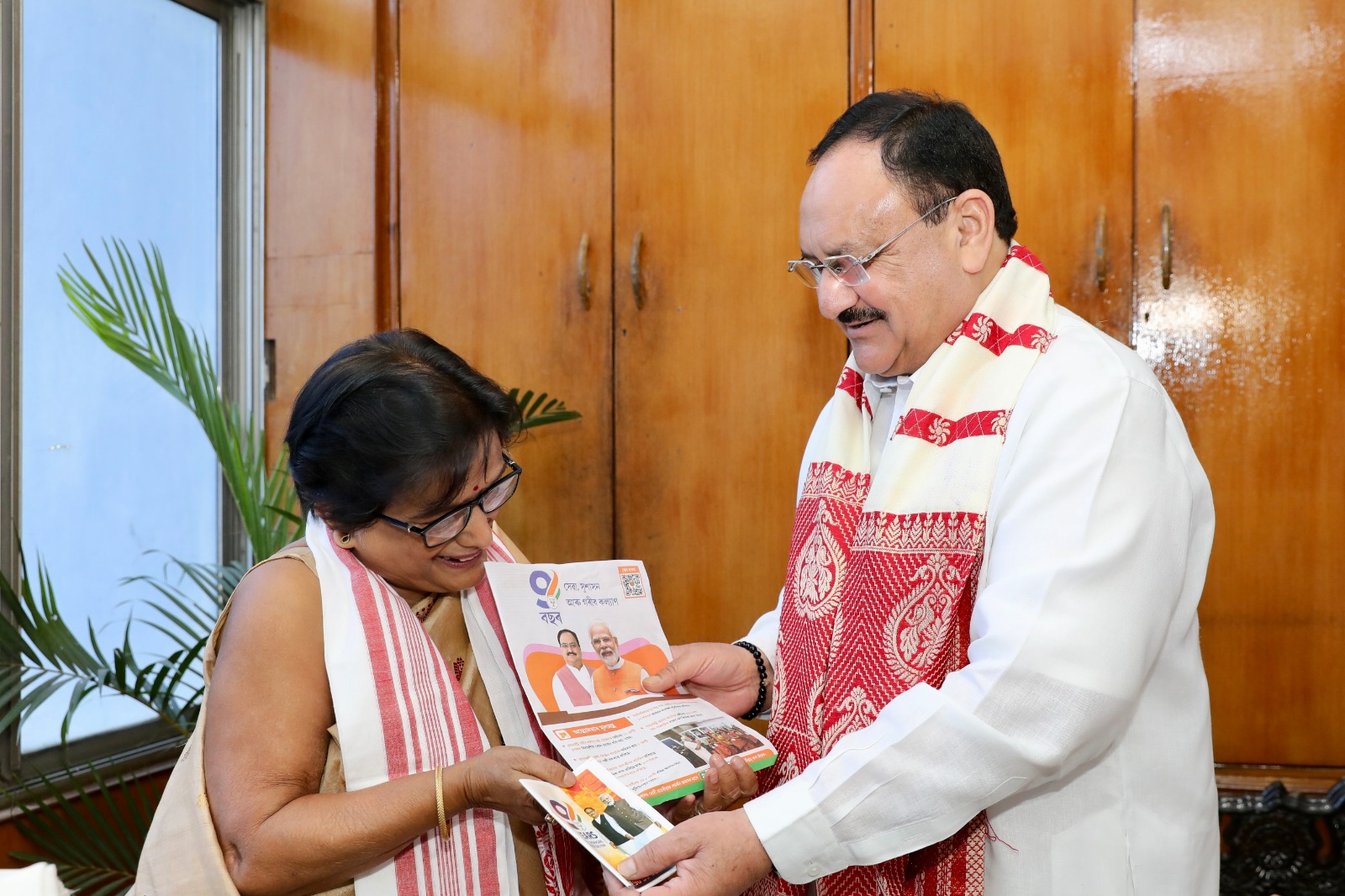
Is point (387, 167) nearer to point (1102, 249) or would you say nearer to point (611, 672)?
point (1102, 249)

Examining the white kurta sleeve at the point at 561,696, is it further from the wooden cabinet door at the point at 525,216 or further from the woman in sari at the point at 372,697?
the wooden cabinet door at the point at 525,216

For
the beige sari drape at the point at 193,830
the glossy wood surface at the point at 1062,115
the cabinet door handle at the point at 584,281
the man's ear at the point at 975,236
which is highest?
the glossy wood surface at the point at 1062,115

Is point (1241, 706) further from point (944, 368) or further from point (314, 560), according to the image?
point (314, 560)

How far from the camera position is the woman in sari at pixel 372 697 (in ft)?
5.20

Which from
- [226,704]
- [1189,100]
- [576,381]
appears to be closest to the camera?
[226,704]

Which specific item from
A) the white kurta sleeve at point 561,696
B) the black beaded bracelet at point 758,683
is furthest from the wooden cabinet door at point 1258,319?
the white kurta sleeve at point 561,696

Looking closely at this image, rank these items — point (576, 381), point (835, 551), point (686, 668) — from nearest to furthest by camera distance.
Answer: point (835, 551), point (686, 668), point (576, 381)

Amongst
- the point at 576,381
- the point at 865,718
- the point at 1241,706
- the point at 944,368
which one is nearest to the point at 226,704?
the point at 865,718

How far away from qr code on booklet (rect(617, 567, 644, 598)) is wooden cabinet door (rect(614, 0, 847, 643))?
1362 millimetres

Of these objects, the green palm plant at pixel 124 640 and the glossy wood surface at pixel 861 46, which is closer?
the green palm plant at pixel 124 640

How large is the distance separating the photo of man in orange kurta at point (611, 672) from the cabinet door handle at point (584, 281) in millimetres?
1732

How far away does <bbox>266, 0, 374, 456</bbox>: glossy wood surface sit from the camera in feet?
11.7

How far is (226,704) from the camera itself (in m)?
1.60

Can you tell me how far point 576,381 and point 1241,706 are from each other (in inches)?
82.9
